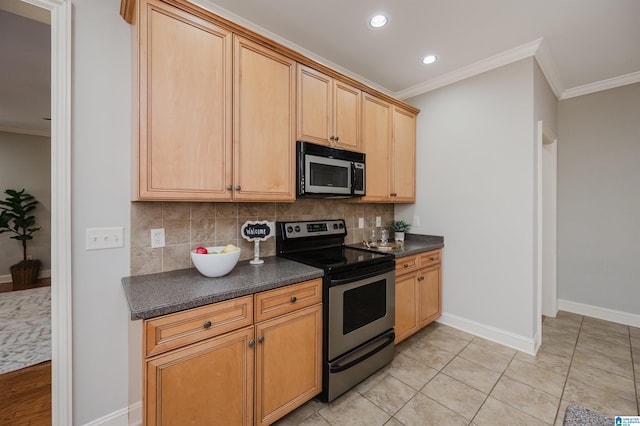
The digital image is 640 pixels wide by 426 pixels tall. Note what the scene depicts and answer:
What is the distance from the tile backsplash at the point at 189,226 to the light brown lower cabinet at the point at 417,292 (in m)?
1.05

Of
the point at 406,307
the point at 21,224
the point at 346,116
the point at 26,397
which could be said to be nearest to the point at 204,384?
the point at 26,397

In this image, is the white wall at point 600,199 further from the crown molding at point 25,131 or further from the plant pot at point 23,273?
the crown molding at point 25,131

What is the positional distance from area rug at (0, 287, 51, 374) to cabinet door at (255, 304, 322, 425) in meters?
2.21

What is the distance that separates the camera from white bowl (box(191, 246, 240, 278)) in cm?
154

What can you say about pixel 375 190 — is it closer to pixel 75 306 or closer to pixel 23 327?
pixel 75 306

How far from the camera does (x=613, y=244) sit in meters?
3.07

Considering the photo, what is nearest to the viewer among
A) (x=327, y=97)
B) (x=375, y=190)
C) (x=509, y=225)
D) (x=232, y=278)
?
(x=232, y=278)

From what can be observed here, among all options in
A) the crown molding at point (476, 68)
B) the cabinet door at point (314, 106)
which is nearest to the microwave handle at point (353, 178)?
the cabinet door at point (314, 106)

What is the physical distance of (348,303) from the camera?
188 centimetres

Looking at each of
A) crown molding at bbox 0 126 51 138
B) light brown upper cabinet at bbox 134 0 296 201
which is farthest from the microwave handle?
crown molding at bbox 0 126 51 138

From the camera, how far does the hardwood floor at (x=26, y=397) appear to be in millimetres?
1683

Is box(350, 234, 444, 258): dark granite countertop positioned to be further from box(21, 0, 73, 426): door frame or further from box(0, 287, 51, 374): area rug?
box(0, 287, 51, 374): area rug

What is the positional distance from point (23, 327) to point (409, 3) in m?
4.73

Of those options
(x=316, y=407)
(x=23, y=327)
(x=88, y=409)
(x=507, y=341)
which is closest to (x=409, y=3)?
(x=316, y=407)
